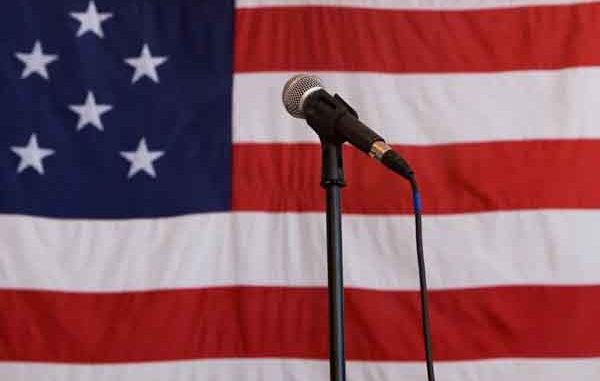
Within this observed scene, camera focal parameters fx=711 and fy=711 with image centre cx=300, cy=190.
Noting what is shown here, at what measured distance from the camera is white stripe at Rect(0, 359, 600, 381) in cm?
150

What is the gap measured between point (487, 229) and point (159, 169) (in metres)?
0.74

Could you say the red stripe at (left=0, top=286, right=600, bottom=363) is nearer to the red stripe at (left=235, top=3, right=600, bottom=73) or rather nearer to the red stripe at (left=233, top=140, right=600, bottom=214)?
the red stripe at (left=233, top=140, right=600, bottom=214)

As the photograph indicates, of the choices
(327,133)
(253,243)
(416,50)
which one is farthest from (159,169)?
(327,133)

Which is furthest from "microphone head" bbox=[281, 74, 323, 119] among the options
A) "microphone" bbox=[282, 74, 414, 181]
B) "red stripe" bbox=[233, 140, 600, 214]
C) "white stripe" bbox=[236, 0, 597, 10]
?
"white stripe" bbox=[236, 0, 597, 10]

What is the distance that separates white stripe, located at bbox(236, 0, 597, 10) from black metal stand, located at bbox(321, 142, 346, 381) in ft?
2.55

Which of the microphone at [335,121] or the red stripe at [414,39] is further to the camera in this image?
the red stripe at [414,39]

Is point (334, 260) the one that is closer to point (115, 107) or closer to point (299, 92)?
point (299, 92)

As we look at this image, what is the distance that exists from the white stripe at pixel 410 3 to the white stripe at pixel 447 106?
162mm

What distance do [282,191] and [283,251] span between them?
133mm

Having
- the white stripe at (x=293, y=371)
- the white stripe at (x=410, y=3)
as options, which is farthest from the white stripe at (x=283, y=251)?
the white stripe at (x=410, y=3)

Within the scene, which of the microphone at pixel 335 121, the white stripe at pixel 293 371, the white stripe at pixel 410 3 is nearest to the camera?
the microphone at pixel 335 121

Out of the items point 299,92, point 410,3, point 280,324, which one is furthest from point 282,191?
point 299,92

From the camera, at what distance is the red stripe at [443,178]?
5.06ft

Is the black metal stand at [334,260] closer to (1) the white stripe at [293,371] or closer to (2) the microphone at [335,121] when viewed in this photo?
(2) the microphone at [335,121]
